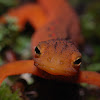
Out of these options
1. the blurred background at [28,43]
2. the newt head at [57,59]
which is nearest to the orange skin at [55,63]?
the newt head at [57,59]

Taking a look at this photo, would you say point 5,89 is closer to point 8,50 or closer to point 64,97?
point 64,97

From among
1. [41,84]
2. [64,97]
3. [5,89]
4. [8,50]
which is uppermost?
[8,50]

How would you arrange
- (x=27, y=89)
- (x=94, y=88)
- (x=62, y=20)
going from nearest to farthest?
(x=27, y=89)
(x=94, y=88)
(x=62, y=20)

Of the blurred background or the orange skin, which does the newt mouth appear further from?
the blurred background

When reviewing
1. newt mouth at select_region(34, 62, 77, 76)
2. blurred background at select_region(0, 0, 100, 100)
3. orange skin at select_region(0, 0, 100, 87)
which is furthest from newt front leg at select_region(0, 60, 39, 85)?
newt mouth at select_region(34, 62, 77, 76)

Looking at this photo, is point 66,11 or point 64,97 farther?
point 66,11

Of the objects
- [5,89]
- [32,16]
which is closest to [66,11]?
[32,16]

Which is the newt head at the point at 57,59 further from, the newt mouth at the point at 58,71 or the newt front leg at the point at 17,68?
the newt front leg at the point at 17,68
